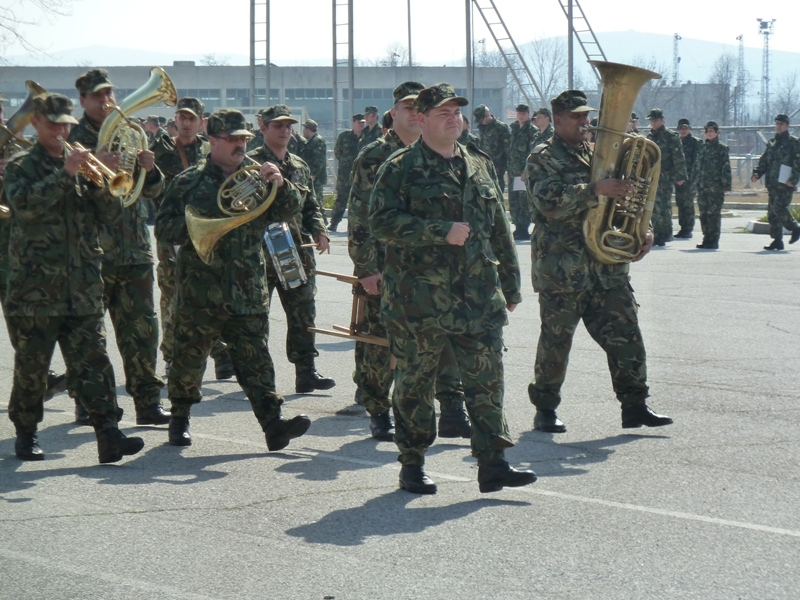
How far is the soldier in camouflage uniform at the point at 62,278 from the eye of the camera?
271 inches

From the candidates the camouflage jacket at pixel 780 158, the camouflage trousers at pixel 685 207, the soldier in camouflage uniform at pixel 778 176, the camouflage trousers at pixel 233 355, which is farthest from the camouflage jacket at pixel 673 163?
the camouflage trousers at pixel 233 355

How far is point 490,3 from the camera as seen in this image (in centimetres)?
3094

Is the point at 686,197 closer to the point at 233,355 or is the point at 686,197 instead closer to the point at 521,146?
the point at 521,146

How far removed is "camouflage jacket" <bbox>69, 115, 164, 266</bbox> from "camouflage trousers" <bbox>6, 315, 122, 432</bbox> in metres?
0.94

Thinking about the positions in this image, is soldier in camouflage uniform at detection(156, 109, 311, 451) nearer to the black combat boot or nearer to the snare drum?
the black combat boot

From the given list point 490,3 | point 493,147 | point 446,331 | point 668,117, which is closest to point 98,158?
point 446,331

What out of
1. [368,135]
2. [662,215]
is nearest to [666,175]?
[662,215]

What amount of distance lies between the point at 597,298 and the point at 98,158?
308cm

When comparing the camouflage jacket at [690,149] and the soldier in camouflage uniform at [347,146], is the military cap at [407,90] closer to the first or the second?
the soldier in camouflage uniform at [347,146]

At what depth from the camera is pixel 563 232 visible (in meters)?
7.84

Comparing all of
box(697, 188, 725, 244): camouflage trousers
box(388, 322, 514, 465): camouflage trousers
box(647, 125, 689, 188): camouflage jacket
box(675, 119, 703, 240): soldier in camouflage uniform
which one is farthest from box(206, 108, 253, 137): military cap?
box(675, 119, 703, 240): soldier in camouflage uniform

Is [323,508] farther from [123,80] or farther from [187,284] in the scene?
[123,80]

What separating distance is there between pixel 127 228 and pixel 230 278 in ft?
3.94

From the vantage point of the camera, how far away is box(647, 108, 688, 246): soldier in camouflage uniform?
2069 centimetres
